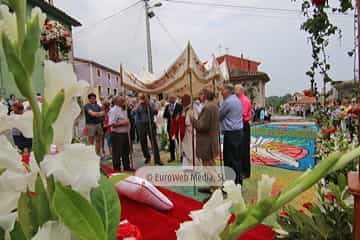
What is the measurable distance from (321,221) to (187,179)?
3.76 meters

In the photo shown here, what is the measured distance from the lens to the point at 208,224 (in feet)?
1.00

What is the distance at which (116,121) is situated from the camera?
5500 millimetres

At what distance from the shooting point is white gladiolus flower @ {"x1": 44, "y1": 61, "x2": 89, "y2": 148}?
34cm

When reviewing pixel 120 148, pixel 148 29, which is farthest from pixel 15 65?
pixel 148 29

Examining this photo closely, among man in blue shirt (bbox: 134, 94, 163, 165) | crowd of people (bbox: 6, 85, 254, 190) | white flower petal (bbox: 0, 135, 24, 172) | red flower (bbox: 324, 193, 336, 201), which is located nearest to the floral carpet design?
crowd of people (bbox: 6, 85, 254, 190)

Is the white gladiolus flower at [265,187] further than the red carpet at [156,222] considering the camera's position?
No

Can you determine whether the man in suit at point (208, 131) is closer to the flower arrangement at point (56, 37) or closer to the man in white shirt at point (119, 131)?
the man in white shirt at point (119, 131)

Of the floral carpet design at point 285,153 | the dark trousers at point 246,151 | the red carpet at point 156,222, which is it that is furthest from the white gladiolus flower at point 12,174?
the floral carpet design at point 285,153

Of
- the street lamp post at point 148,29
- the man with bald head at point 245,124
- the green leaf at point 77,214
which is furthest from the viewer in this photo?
the street lamp post at point 148,29

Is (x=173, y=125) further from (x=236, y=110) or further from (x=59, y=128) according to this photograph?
(x=59, y=128)

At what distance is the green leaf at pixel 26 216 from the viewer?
0.34m

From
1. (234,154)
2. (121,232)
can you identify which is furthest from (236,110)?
(121,232)

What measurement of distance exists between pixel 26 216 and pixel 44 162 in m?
0.09

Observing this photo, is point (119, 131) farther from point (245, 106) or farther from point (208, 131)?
point (245, 106)
